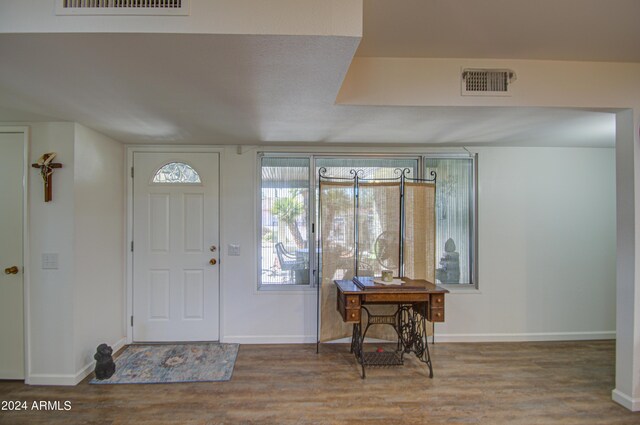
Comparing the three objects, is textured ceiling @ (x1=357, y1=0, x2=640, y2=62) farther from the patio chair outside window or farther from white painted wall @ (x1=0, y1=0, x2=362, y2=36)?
the patio chair outside window

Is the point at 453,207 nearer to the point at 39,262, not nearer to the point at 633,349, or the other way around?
the point at 633,349

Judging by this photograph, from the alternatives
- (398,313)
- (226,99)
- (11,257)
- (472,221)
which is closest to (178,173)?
(11,257)

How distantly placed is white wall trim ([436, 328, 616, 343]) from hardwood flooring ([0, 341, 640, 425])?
0.31 metres

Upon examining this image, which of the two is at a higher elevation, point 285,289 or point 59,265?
point 59,265

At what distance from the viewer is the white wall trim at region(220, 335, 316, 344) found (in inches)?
133

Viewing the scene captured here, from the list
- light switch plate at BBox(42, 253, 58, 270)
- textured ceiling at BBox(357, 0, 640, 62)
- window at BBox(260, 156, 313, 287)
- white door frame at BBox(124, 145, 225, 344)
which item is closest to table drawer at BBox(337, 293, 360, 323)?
window at BBox(260, 156, 313, 287)

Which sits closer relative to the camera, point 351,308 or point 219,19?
point 219,19

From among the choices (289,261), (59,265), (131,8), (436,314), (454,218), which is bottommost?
(436,314)

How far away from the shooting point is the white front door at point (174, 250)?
3369 millimetres

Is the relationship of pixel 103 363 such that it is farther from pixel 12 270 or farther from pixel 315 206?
pixel 315 206

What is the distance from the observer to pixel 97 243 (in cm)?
289

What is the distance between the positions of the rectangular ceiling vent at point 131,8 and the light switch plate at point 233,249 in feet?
7.99

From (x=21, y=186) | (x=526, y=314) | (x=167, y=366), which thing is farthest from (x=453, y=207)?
(x=21, y=186)

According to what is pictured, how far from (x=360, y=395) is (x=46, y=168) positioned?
124 inches
